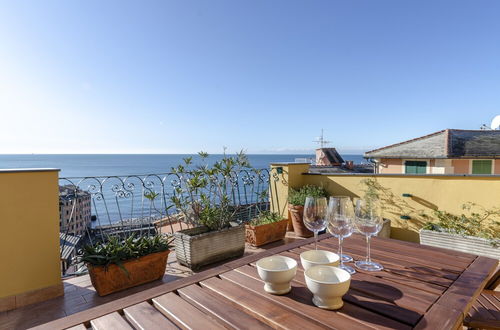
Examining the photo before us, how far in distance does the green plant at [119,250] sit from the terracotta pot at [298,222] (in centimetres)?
201

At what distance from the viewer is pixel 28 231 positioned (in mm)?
2139

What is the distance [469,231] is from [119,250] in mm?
3897

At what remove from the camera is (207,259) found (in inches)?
113

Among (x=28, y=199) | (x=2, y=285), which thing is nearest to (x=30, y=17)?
(x=28, y=199)

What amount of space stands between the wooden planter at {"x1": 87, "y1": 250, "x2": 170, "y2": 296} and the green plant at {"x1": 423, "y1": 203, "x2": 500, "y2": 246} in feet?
10.9

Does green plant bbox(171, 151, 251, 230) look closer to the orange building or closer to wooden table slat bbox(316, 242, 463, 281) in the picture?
wooden table slat bbox(316, 242, 463, 281)

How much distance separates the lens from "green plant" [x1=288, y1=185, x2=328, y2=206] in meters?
3.83

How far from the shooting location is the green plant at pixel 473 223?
2869 mm

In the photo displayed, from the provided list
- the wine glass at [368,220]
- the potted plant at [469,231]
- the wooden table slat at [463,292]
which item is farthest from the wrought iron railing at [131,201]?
the potted plant at [469,231]

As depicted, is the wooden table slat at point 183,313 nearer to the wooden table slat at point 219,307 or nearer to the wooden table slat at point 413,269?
the wooden table slat at point 219,307

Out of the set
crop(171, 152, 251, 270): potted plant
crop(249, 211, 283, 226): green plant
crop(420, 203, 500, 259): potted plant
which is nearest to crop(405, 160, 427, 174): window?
crop(420, 203, 500, 259): potted plant

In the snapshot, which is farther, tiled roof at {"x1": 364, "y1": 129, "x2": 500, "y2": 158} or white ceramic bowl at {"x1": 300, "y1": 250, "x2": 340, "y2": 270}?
tiled roof at {"x1": 364, "y1": 129, "x2": 500, "y2": 158}

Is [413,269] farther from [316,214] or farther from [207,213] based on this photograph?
[207,213]

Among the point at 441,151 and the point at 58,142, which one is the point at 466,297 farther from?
the point at 58,142
